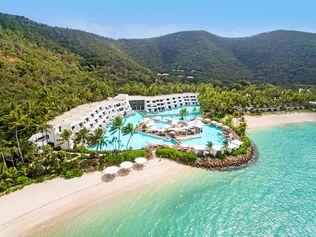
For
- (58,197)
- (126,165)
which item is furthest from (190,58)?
(58,197)

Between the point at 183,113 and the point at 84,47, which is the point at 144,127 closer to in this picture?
the point at 183,113

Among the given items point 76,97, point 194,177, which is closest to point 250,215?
point 194,177

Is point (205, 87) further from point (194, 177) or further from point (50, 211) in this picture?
point (50, 211)

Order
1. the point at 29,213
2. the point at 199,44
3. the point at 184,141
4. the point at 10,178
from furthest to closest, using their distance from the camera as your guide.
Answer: the point at 199,44 < the point at 184,141 < the point at 10,178 < the point at 29,213

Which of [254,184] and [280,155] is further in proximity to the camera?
[280,155]

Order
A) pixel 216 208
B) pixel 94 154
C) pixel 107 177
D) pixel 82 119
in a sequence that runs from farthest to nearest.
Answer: pixel 82 119
pixel 94 154
pixel 107 177
pixel 216 208

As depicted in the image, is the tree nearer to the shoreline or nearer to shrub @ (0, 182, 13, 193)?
the shoreline
